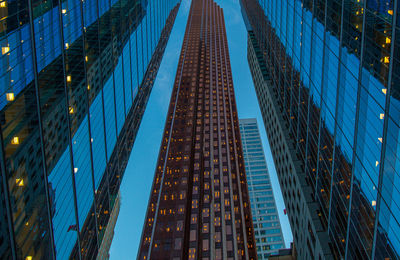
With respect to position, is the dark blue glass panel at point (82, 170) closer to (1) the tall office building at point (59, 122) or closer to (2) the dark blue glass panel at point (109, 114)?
(1) the tall office building at point (59, 122)

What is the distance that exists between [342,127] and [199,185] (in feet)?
289

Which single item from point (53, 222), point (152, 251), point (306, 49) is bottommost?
point (152, 251)

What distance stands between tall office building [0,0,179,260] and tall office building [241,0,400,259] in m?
23.1

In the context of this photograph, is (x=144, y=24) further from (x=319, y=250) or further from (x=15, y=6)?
(x=319, y=250)

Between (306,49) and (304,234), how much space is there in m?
25.3

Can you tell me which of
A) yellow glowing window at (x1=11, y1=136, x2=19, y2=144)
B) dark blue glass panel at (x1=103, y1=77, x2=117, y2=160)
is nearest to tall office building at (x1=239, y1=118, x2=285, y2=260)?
dark blue glass panel at (x1=103, y1=77, x2=117, y2=160)

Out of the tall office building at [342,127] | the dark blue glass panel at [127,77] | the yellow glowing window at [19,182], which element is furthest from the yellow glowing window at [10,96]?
the dark blue glass panel at [127,77]

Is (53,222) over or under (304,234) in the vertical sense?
over

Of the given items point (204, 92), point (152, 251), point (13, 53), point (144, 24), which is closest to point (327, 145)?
point (13, 53)

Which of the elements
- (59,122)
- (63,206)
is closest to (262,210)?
(63,206)

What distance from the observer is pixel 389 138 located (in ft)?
61.4

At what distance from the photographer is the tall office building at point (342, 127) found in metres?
18.9

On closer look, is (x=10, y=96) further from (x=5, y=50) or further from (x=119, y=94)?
(x=119, y=94)

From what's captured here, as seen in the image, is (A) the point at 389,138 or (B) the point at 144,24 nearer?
(A) the point at 389,138
